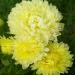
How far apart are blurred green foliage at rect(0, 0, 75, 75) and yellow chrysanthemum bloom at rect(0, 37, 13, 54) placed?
0.04 metres

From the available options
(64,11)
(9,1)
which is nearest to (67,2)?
(64,11)

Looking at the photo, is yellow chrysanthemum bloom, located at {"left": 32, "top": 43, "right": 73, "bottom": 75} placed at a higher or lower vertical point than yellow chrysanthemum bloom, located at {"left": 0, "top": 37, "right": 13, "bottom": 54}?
lower

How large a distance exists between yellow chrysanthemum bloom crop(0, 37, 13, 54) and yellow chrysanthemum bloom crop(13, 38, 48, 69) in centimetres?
2

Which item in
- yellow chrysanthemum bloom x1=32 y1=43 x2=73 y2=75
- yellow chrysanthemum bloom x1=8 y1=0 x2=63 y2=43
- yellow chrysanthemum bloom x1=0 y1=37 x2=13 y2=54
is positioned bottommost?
yellow chrysanthemum bloom x1=32 y1=43 x2=73 y2=75

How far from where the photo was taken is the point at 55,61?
747 mm

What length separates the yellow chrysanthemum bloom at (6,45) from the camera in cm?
75

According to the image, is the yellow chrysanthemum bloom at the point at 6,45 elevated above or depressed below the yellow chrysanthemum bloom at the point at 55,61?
above

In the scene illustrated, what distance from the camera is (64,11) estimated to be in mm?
884

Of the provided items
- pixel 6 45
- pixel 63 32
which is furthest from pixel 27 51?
pixel 63 32

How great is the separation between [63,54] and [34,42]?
0.09 metres

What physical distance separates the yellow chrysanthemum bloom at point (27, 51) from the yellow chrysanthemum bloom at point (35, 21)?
18mm

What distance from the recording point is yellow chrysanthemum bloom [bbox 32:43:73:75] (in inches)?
28.8

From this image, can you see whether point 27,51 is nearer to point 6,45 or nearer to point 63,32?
point 6,45

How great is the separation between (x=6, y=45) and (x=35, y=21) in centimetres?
10
